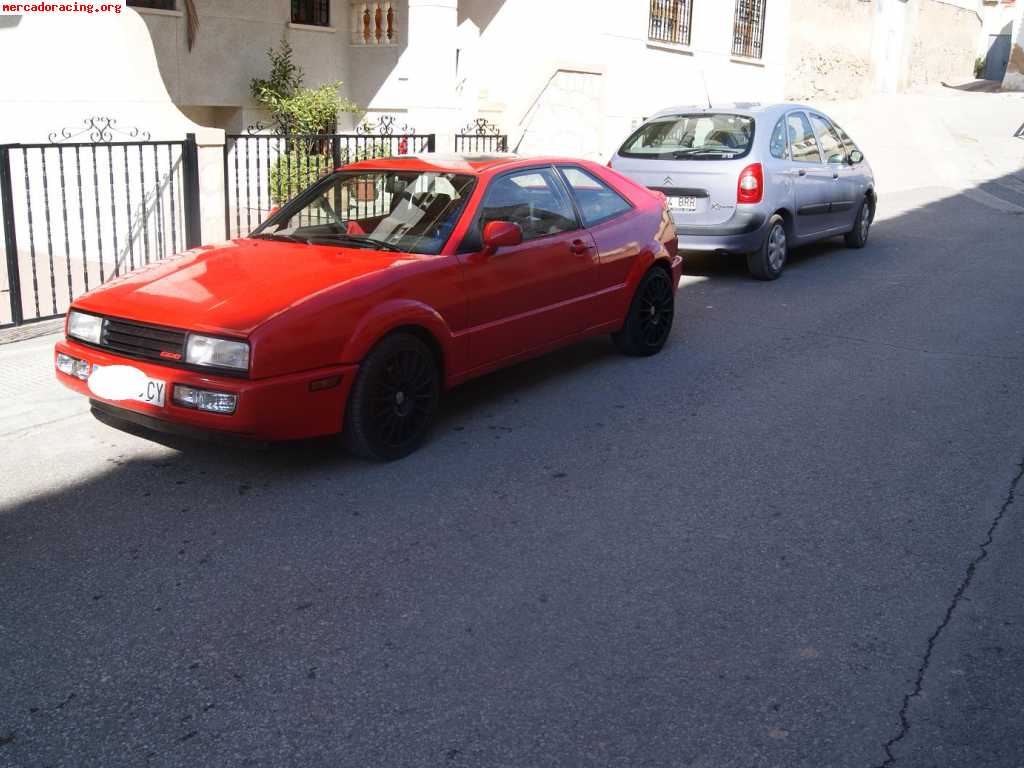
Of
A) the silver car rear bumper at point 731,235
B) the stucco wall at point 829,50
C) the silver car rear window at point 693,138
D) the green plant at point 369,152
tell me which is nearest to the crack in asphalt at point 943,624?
the silver car rear bumper at point 731,235

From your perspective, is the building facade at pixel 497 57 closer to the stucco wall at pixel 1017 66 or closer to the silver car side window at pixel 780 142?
the silver car side window at pixel 780 142

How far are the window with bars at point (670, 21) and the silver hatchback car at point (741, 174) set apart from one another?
847 cm

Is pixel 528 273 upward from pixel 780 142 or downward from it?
downward

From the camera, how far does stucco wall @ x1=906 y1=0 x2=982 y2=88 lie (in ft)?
111

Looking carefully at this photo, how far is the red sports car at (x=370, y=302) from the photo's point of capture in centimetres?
515

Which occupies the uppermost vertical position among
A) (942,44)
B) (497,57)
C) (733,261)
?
(942,44)

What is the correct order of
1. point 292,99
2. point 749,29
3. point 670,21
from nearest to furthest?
point 292,99 < point 670,21 < point 749,29

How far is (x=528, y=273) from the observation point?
21.7 ft

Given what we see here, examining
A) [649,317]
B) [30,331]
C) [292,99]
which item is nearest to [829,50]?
[292,99]

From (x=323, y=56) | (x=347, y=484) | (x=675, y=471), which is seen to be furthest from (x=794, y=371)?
(x=323, y=56)

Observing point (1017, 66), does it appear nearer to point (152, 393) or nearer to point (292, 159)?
point (292, 159)

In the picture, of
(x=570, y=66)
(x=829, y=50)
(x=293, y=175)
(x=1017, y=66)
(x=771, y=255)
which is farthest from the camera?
(x=1017, y=66)

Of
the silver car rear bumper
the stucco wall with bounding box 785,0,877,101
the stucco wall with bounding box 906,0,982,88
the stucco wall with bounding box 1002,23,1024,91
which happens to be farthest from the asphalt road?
the stucco wall with bounding box 1002,23,1024,91

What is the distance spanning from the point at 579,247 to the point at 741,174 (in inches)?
171
